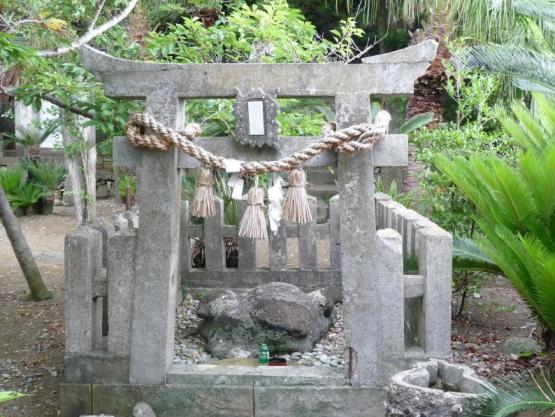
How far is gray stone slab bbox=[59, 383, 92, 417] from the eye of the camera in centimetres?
471

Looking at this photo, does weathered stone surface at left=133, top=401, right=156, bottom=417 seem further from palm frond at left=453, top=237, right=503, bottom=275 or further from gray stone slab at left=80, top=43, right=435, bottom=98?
palm frond at left=453, top=237, right=503, bottom=275

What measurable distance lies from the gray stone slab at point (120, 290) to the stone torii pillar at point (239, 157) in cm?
7

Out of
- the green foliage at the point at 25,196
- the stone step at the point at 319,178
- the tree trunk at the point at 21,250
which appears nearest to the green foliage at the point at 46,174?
the green foliage at the point at 25,196

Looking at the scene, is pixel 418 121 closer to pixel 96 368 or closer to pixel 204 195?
pixel 204 195

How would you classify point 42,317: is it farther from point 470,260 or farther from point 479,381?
point 479,381

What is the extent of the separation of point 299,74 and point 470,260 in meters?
2.37

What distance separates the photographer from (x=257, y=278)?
713 cm

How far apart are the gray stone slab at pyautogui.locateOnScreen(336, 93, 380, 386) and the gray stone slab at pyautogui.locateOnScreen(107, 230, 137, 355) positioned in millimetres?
1331

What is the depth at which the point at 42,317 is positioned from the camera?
7.00 meters

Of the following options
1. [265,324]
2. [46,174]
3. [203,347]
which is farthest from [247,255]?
[46,174]

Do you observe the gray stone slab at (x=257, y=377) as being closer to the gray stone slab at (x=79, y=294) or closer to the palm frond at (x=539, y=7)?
the gray stone slab at (x=79, y=294)

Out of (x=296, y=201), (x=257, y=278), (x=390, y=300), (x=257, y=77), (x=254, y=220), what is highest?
(x=257, y=77)

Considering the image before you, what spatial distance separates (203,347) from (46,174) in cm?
967

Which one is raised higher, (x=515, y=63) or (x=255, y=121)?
(x=515, y=63)
